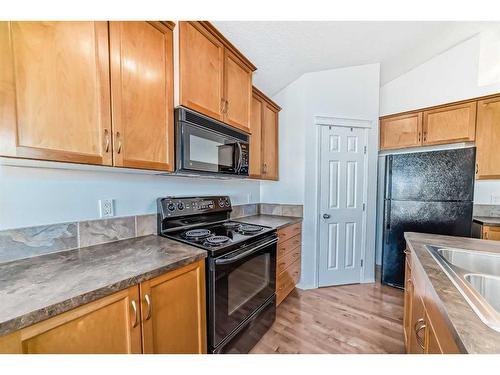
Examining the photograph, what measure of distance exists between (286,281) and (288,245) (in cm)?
38

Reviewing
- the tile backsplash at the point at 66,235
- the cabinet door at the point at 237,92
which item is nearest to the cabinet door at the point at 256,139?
the cabinet door at the point at 237,92

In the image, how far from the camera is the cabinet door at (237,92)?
1604 millimetres

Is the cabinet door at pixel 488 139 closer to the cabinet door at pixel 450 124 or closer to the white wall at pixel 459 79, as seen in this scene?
the cabinet door at pixel 450 124

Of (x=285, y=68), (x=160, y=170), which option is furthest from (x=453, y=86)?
(x=160, y=170)

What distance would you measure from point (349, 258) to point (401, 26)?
2.55 m

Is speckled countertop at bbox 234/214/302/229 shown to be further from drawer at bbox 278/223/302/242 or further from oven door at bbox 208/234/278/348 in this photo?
oven door at bbox 208/234/278/348

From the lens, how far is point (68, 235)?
109 cm

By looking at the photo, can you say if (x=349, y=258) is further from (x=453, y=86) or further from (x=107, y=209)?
(x=107, y=209)

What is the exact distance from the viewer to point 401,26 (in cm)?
188

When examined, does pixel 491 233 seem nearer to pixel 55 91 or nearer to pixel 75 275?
pixel 75 275

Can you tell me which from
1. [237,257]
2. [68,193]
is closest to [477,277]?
[237,257]

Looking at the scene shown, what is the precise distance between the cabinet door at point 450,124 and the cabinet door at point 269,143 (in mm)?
1951

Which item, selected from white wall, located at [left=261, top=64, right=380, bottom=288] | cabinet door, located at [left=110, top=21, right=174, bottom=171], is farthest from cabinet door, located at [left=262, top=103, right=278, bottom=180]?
cabinet door, located at [left=110, top=21, right=174, bottom=171]

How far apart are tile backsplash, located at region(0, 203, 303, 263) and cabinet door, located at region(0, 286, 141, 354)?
0.58 meters
